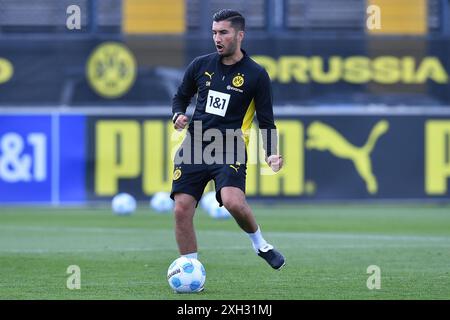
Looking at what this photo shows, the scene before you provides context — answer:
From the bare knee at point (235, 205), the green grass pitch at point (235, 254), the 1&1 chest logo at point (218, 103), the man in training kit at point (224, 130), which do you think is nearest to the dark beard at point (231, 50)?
the man in training kit at point (224, 130)

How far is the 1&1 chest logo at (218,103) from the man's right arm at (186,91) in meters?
0.28

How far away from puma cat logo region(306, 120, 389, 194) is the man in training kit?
10978 millimetres

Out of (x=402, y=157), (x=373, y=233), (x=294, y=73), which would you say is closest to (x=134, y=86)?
(x=294, y=73)

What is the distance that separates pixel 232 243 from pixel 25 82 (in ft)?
25.4

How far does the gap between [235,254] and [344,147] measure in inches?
327

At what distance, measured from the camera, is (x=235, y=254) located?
12.6m

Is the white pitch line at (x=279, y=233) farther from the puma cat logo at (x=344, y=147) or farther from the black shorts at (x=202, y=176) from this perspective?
the black shorts at (x=202, y=176)

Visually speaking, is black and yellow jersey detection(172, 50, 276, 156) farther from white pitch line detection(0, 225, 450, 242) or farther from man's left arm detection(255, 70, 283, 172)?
white pitch line detection(0, 225, 450, 242)

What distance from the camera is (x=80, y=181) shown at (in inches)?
788

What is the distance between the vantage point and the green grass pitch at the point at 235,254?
9.35 meters

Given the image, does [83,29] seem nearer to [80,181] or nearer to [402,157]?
[80,181]

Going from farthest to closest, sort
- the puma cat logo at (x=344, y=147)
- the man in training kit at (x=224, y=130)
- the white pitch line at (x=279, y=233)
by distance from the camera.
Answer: the puma cat logo at (x=344, y=147) < the white pitch line at (x=279, y=233) < the man in training kit at (x=224, y=130)

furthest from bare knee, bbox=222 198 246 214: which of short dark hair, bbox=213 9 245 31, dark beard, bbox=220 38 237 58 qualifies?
short dark hair, bbox=213 9 245 31

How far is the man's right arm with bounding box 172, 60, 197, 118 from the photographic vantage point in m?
9.63
